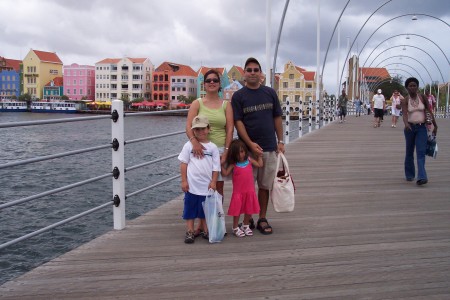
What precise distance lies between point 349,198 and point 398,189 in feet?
3.53

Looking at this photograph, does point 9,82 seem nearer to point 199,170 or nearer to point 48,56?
point 48,56

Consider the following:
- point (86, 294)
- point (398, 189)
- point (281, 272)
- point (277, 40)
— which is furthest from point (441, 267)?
point (277, 40)

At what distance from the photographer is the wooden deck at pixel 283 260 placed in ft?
11.1

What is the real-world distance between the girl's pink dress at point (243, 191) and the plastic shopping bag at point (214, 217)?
22 centimetres

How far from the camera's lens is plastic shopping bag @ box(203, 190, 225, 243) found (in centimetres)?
443

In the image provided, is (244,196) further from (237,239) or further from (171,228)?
(171,228)

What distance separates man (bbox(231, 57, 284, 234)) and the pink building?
90995mm

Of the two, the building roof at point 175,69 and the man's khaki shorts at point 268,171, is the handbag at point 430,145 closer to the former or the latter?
the man's khaki shorts at point 268,171

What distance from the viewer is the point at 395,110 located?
22172 mm

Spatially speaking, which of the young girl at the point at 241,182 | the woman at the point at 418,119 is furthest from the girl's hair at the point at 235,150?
the woman at the point at 418,119

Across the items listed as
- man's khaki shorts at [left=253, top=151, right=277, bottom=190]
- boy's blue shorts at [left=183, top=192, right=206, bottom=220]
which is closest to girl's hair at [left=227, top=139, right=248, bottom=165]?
man's khaki shorts at [left=253, top=151, right=277, bottom=190]

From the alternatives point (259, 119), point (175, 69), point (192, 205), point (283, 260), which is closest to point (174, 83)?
point (175, 69)

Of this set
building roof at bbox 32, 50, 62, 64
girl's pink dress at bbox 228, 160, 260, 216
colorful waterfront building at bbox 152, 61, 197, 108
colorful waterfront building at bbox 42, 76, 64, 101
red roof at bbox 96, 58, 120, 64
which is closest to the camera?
girl's pink dress at bbox 228, 160, 260, 216

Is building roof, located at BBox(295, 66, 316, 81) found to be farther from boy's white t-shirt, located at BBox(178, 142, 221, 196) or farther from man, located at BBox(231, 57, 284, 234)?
boy's white t-shirt, located at BBox(178, 142, 221, 196)
